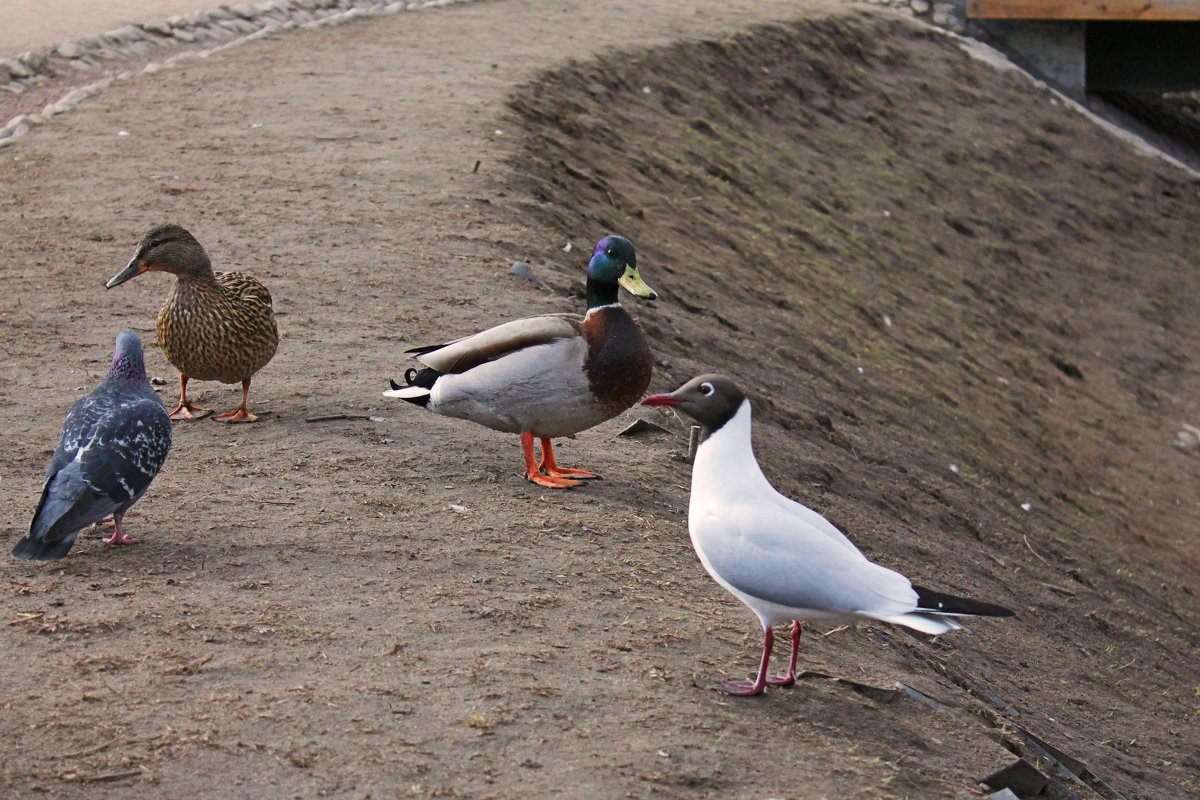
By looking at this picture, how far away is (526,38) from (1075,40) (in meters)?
10.4

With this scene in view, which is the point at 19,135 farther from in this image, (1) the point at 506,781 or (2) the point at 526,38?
(1) the point at 506,781

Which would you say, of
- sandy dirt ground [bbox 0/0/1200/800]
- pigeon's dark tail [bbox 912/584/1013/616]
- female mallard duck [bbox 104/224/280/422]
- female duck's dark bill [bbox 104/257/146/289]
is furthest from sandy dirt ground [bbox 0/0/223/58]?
pigeon's dark tail [bbox 912/584/1013/616]

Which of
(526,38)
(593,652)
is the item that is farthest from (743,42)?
(593,652)

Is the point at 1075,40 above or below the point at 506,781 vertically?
below

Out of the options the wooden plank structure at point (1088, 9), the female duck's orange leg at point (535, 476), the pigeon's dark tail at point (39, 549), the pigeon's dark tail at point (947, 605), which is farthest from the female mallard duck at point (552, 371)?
the wooden plank structure at point (1088, 9)

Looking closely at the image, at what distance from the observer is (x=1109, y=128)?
66.5 ft

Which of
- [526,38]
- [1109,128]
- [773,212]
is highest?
[526,38]

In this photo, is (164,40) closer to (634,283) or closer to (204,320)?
(204,320)

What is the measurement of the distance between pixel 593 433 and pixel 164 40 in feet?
34.3

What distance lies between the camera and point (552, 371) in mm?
5305

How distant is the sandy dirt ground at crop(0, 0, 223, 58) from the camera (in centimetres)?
1409

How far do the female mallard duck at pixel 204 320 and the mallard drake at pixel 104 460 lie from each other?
108 cm

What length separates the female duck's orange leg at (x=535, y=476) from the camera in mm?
5520

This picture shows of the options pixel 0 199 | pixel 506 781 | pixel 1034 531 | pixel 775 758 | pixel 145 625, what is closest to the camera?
pixel 506 781
